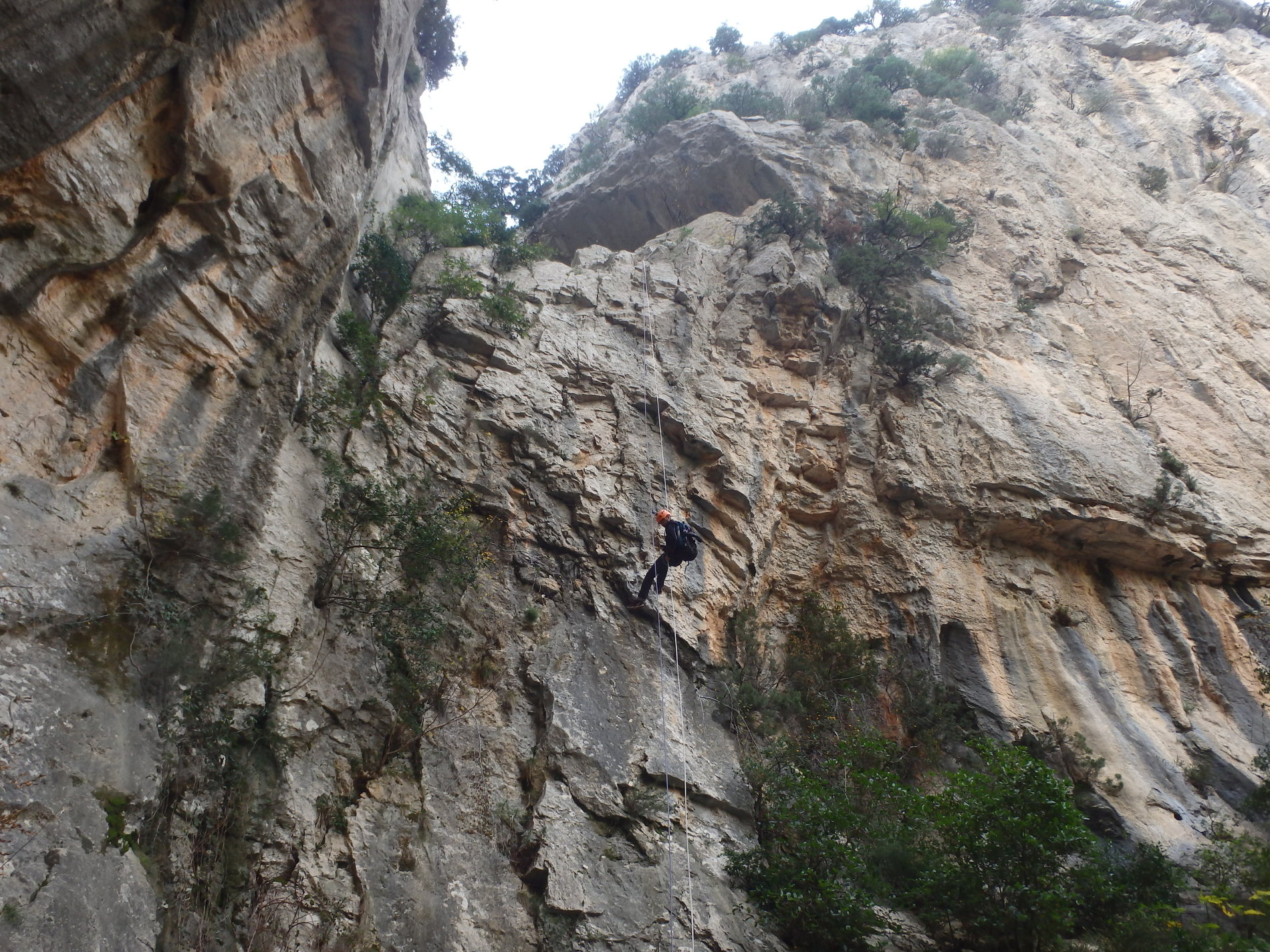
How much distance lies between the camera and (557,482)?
10859 millimetres

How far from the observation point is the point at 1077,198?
20.5 metres

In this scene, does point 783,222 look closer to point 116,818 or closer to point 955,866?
point 955,866

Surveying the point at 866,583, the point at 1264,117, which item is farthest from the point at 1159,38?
the point at 866,583

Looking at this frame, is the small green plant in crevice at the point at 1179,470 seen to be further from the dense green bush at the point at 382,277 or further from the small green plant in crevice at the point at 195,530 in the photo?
the small green plant in crevice at the point at 195,530

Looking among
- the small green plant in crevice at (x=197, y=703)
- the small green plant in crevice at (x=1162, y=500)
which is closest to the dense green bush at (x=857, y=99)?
the small green plant in crevice at (x=1162, y=500)

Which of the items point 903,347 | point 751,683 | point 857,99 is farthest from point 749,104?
point 751,683

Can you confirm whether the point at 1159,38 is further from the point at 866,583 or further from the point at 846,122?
the point at 866,583

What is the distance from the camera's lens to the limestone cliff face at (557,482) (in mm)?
6031

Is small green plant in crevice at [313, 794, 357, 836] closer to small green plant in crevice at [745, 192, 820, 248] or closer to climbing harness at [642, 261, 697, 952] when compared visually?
climbing harness at [642, 261, 697, 952]

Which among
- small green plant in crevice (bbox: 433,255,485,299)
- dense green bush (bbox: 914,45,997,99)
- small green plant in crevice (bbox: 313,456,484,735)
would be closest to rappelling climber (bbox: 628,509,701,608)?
small green plant in crevice (bbox: 313,456,484,735)

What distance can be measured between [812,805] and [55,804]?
6746mm

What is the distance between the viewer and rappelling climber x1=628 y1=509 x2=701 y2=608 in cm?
973

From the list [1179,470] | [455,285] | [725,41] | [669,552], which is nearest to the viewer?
[669,552]

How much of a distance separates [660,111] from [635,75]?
38.2 feet
